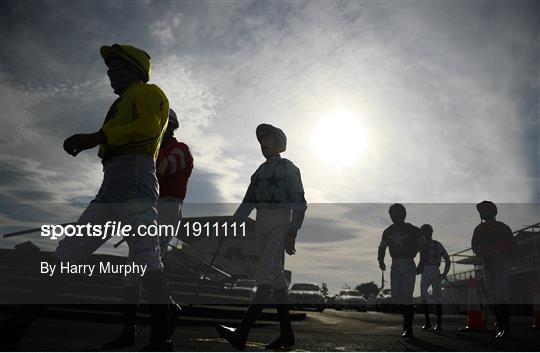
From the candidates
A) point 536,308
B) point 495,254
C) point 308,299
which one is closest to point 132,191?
point 495,254

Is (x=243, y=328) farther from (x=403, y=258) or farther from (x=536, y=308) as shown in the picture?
(x=536, y=308)

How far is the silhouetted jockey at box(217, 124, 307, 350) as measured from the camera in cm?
390

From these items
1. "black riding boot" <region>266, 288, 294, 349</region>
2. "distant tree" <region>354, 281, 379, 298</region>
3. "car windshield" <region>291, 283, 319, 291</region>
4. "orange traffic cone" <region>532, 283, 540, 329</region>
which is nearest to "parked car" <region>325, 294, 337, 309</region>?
"car windshield" <region>291, 283, 319, 291</region>

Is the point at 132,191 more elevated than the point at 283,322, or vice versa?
the point at 132,191

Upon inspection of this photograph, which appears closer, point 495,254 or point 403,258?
point 403,258

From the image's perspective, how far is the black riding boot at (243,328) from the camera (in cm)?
354

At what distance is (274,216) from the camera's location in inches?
158

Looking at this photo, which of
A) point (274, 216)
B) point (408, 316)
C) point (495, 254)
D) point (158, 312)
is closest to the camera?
point (158, 312)

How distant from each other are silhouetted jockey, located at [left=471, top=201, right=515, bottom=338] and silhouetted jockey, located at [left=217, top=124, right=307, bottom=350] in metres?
3.91

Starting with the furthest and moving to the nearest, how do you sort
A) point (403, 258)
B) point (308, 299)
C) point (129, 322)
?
1. point (308, 299)
2. point (403, 258)
3. point (129, 322)

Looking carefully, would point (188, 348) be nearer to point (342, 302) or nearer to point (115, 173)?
point (115, 173)

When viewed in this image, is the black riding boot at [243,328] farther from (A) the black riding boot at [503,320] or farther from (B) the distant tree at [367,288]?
(B) the distant tree at [367,288]

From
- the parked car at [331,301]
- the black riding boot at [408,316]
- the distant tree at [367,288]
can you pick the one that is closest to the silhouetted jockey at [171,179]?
the black riding boot at [408,316]

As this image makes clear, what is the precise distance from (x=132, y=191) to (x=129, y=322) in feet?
4.15
